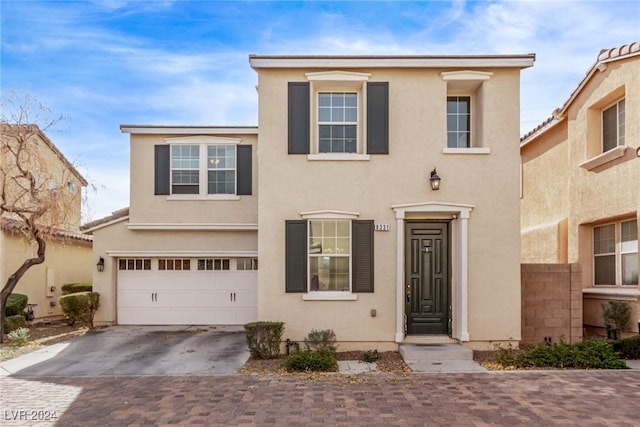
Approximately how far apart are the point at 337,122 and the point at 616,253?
762 centimetres

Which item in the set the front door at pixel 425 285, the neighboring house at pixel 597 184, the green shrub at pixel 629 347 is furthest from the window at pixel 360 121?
the green shrub at pixel 629 347

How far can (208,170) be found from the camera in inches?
511

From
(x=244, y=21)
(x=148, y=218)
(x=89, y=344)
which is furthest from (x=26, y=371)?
(x=244, y=21)

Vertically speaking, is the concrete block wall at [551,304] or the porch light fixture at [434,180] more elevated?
the porch light fixture at [434,180]

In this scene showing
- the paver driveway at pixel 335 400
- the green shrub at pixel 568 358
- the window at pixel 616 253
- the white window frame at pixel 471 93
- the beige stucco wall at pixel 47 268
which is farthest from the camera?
the beige stucco wall at pixel 47 268

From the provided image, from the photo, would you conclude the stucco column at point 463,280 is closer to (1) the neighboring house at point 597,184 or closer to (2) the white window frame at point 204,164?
(1) the neighboring house at point 597,184

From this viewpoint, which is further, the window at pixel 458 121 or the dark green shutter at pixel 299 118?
the window at pixel 458 121

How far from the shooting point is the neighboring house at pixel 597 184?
382 inches

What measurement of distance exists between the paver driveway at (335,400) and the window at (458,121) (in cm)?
494

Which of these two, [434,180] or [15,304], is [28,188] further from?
[434,180]

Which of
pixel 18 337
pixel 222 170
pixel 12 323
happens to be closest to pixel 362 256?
pixel 222 170

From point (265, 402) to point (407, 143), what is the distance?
587 cm

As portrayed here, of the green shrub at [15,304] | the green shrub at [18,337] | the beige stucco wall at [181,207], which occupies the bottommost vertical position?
the green shrub at [18,337]

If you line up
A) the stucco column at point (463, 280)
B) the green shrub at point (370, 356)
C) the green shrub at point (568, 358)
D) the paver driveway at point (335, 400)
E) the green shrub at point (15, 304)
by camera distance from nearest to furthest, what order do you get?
the paver driveway at point (335, 400) → the green shrub at point (568, 358) → the green shrub at point (370, 356) → the stucco column at point (463, 280) → the green shrub at point (15, 304)
